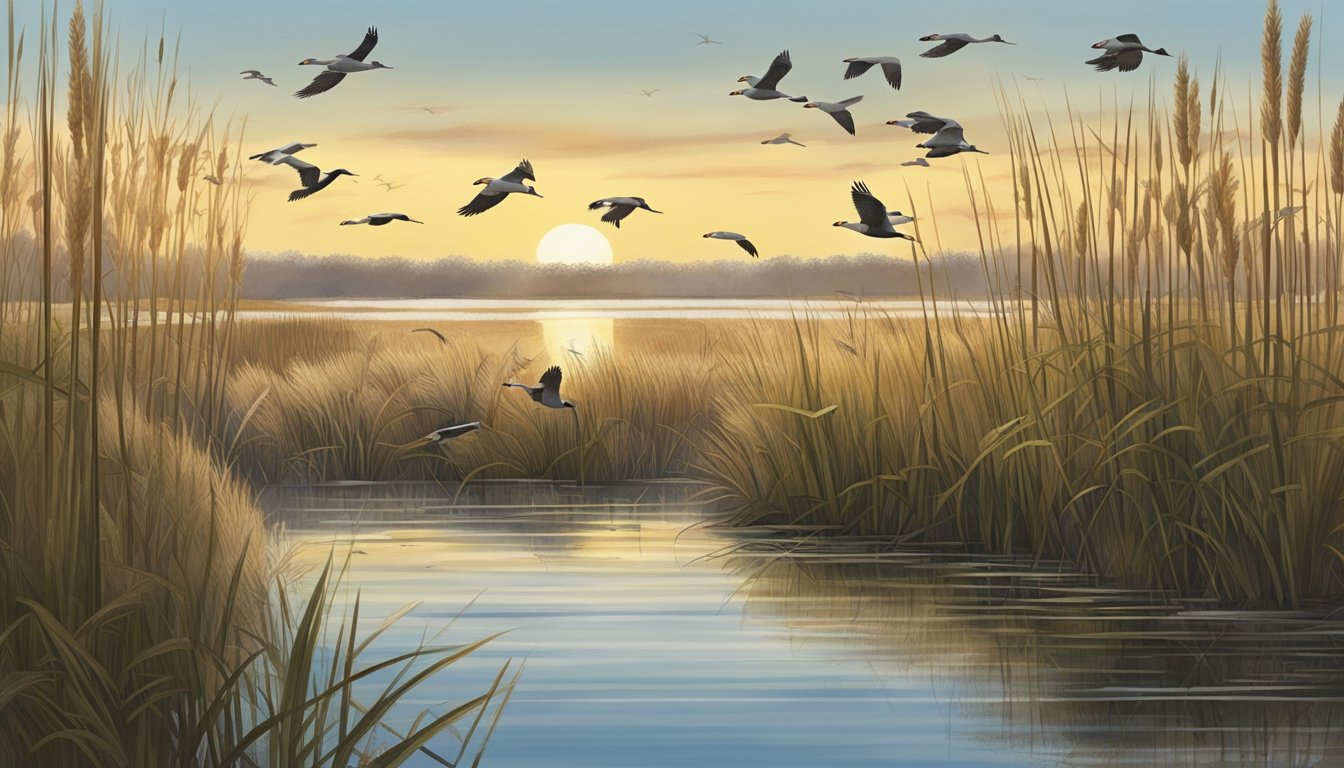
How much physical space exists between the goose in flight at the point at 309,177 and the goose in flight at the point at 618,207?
1.45 meters

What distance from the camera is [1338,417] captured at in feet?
18.4

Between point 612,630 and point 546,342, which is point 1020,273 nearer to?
point 612,630

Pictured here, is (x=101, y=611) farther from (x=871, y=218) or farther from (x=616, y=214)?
(x=616, y=214)

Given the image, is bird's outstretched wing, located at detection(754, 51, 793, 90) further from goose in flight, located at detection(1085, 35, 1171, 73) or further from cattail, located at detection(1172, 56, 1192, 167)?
cattail, located at detection(1172, 56, 1192, 167)

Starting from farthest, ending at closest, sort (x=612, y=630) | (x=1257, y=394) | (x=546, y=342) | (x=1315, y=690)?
(x=546, y=342), (x=1257, y=394), (x=612, y=630), (x=1315, y=690)

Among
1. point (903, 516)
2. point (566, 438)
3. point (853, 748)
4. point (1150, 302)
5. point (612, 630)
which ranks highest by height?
point (1150, 302)

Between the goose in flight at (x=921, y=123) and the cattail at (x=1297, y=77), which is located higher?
the cattail at (x=1297, y=77)

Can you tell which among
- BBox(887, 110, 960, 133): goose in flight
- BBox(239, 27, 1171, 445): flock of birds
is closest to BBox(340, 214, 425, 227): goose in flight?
BBox(239, 27, 1171, 445): flock of birds

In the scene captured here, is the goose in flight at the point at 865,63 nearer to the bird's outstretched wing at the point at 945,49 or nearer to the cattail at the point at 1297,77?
the bird's outstretched wing at the point at 945,49

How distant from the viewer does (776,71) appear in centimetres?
916

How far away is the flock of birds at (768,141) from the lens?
295 inches

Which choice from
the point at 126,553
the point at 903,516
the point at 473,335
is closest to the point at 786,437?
the point at 903,516

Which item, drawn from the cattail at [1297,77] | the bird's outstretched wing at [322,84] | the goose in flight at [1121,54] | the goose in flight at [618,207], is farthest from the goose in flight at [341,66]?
the cattail at [1297,77]

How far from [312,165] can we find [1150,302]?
5365 mm
